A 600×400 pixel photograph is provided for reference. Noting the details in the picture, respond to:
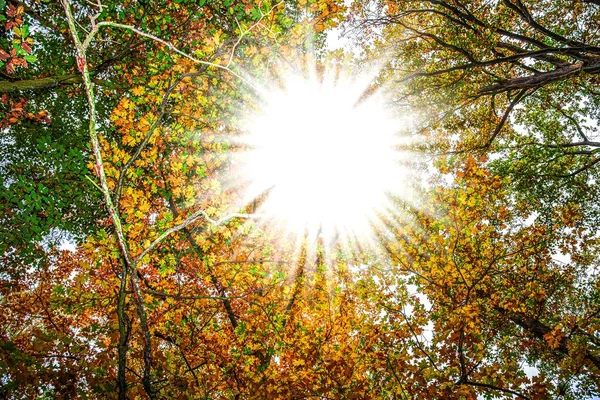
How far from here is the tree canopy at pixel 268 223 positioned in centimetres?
604

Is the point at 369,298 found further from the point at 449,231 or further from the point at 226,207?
the point at 226,207

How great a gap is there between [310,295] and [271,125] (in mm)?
5781

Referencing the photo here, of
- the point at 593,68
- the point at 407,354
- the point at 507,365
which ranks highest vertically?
the point at 593,68

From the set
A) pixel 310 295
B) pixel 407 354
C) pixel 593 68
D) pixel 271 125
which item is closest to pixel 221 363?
pixel 310 295

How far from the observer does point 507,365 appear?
5797mm

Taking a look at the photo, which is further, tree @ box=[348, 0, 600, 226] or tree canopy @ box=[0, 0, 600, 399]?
tree @ box=[348, 0, 600, 226]

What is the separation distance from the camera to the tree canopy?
238 inches

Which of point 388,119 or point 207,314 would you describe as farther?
point 388,119

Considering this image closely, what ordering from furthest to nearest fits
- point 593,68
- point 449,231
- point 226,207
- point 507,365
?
point 226,207 < point 449,231 < point 593,68 < point 507,365

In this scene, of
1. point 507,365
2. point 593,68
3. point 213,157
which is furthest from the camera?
point 213,157

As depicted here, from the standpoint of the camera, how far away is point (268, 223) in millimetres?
11883

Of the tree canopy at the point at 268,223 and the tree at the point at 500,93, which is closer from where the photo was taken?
the tree canopy at the point at 268,223

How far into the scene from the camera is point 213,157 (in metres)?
9.34

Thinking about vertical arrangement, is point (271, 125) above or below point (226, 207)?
above
